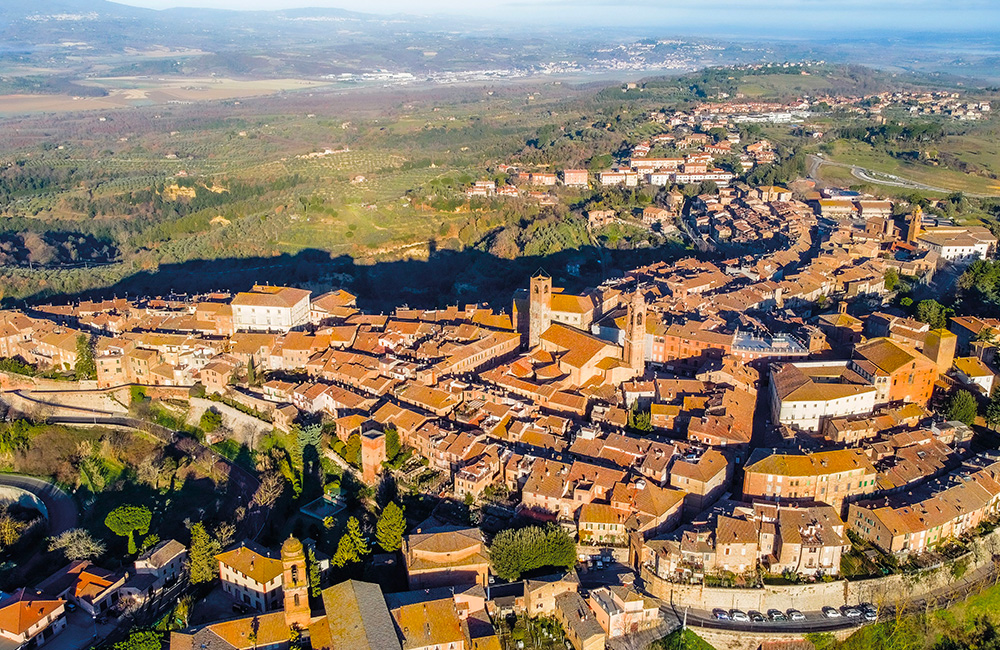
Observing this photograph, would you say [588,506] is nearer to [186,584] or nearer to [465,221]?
[186,584]

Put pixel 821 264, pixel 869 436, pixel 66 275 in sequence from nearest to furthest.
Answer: pixel 869 436 < pixel 821 264 < pixel 66 275

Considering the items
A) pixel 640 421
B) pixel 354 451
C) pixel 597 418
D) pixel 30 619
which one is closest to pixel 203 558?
pixel 30 619

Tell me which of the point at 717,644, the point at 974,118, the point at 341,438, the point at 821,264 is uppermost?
the point at 974,118

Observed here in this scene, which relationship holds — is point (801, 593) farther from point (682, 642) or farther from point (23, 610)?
point (23, 610)

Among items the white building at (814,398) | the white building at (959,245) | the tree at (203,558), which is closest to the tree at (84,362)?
the tree at (203,558)

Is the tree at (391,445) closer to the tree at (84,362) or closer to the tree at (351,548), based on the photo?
the tree at (351,548)

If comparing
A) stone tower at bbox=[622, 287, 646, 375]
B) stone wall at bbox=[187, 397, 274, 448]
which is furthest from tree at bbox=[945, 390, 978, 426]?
stone wall at bbox=[187, 397, 274, 448]

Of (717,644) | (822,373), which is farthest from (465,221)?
(717,644)
